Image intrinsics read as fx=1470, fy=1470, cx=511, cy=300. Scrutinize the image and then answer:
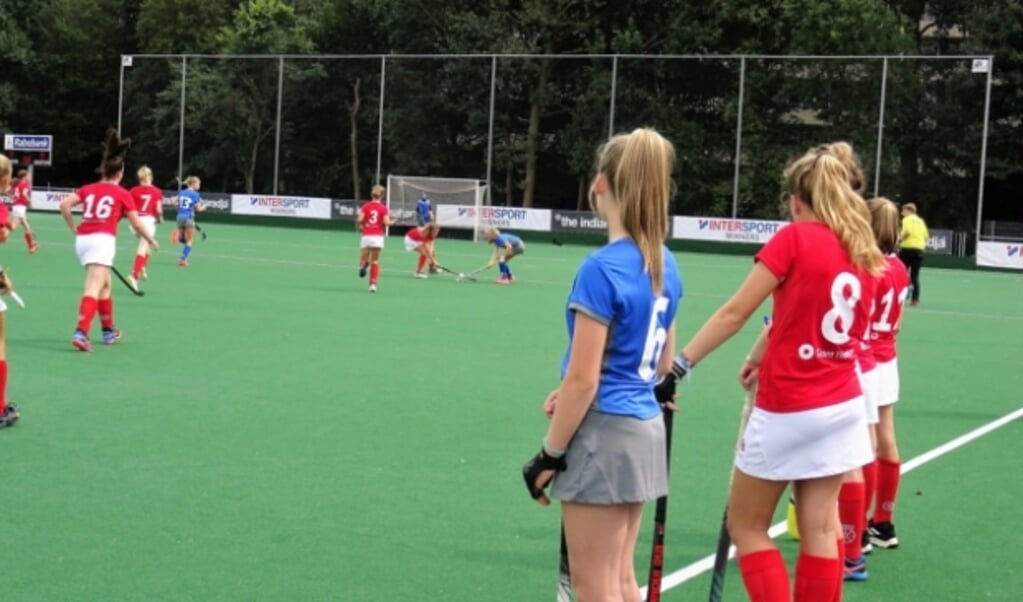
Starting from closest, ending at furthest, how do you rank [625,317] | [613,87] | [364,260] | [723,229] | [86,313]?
[625,317], [86,313], [364,260], [723,229], [613,87]

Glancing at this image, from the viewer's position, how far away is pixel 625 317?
448 cm

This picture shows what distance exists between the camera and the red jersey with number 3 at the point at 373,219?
1005 inches

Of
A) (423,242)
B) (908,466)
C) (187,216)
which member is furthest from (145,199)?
(908,466)

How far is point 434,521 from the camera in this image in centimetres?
775

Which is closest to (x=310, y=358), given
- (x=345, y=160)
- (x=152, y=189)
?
(x=152, y=189)

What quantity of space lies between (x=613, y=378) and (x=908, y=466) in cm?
588

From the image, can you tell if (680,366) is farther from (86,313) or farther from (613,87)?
(613,87)

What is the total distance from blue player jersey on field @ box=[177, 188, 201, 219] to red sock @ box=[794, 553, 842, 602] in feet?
83.9

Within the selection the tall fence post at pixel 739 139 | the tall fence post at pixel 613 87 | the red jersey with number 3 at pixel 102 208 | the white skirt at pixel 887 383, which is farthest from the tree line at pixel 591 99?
the white skirt at pixel 887 383

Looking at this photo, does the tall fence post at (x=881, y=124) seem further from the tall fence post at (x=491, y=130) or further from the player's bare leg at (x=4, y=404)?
the player's bare leg at (x=4, y=404)

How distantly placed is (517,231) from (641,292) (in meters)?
43.1

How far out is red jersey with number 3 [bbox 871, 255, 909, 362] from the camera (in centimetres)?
636

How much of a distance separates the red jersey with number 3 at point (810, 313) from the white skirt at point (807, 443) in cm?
4

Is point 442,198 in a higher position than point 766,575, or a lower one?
higher
